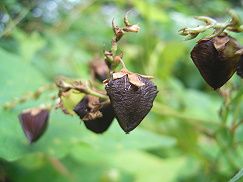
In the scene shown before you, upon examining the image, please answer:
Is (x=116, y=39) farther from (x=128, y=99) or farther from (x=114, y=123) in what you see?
(x=114, y=123)

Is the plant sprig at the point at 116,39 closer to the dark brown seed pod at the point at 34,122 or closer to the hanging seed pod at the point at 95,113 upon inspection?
the hanging seed pod at the point at 95,113

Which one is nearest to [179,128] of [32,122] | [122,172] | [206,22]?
[122,172]

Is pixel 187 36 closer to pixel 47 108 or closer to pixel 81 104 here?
pixel 81 104

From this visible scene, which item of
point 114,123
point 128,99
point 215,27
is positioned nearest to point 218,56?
point 215,27

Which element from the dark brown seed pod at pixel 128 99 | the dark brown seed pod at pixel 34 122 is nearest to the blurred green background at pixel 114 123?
the dark brown seed pod at pixel 34 122

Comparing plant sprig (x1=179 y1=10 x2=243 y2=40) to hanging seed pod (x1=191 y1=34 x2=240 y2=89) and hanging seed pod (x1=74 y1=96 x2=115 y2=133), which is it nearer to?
hanging seed pod (x1=191 y1=34 x2=240 y2=89)
